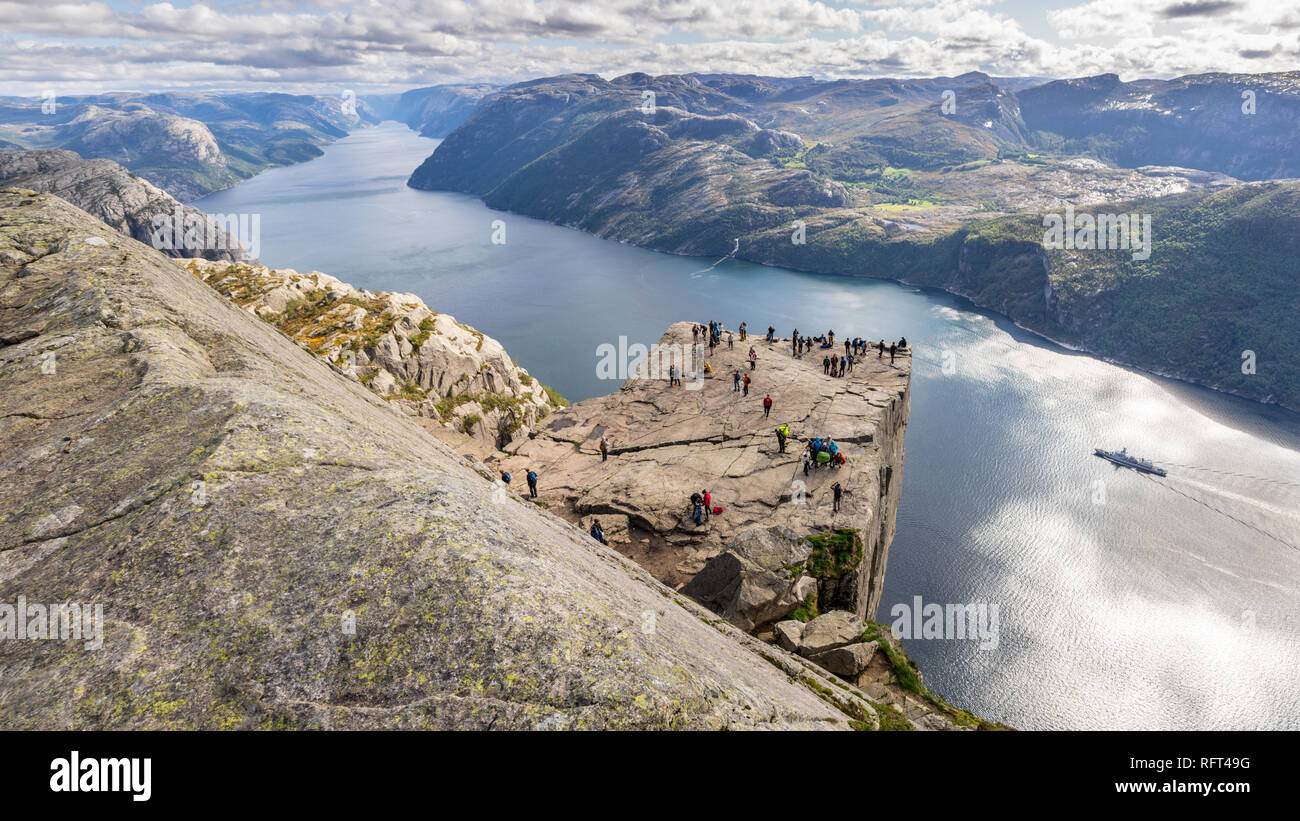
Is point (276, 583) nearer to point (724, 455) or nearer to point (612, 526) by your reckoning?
point (612, 526)

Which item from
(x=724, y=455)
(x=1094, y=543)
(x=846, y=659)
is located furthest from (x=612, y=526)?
(x=1094, y=543)

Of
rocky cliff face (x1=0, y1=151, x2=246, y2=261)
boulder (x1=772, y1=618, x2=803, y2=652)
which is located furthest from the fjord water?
rocky cliff face (x1=0, y1=151, x2=246, y2=261)

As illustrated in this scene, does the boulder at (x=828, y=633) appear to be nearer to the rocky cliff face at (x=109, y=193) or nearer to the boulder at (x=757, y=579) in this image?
the boulder at (x=757, y=579)

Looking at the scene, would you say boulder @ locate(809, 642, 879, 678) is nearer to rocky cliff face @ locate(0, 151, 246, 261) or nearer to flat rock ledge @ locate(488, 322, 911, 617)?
flat rock ledge @ locate(488, 322, 911, 617)

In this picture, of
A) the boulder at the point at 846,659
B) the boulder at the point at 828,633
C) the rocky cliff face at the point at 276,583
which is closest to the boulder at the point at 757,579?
the boulder at the point at 828,633
